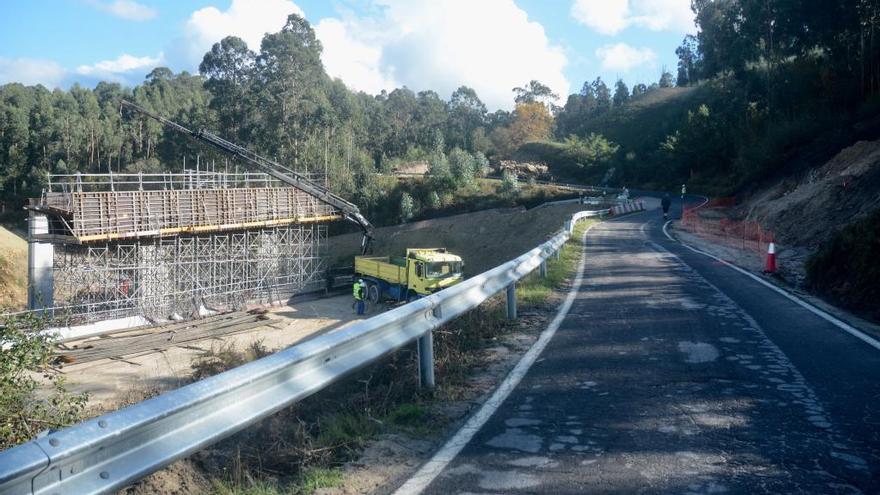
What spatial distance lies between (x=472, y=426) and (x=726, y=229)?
93.6 feet

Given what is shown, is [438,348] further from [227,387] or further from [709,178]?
[709,178]

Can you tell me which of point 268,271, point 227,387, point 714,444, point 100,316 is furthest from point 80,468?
point 268,271

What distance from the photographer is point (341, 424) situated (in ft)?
17.5

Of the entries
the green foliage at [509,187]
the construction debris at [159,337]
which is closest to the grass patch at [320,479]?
the construction debris at [159,337]

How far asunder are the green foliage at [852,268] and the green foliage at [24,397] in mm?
10400

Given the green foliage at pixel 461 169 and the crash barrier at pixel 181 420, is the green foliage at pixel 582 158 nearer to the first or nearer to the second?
the green foliage at pixel 461 169

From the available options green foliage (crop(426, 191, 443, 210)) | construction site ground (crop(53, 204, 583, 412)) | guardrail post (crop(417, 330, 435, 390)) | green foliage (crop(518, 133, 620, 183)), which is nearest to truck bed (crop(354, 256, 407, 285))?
construction site ground (crop(53, 204, 583, 412))

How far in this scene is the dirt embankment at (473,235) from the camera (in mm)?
46625

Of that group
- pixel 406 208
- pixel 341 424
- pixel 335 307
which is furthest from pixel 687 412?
pixel 406 208

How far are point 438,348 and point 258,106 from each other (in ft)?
193

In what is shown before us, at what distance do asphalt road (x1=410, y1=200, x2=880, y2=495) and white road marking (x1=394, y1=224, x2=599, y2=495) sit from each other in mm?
85

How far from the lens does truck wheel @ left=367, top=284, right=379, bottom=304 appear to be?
3123 cm

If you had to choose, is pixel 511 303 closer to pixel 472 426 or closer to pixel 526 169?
pixel 472 426

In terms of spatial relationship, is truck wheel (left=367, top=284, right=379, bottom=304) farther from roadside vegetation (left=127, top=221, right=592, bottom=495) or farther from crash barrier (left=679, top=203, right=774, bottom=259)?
roadside vegetation (left=127, top=221, right=592, bottom=495)
